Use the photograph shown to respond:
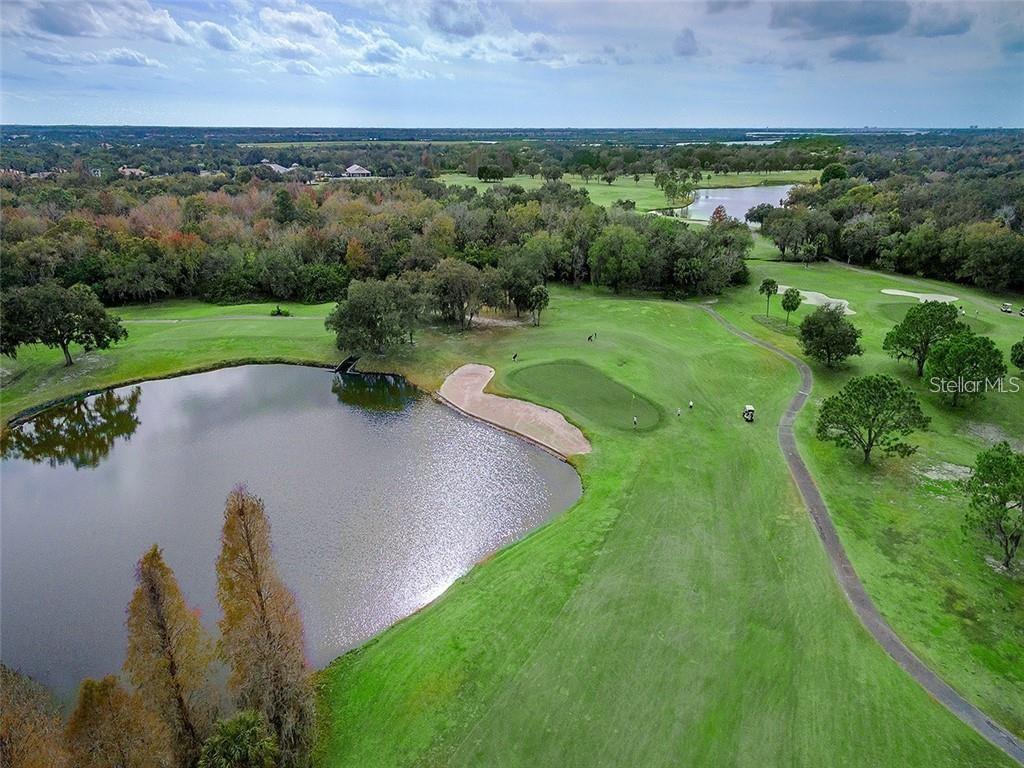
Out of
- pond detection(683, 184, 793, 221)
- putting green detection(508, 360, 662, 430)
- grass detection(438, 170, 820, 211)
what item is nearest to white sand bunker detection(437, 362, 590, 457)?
putting green detection(508, 360, 662, 430)

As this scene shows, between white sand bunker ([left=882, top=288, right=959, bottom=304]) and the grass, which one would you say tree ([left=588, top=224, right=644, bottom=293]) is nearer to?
white sand bunker ([left=882, top=288, right=959, bottom=304])

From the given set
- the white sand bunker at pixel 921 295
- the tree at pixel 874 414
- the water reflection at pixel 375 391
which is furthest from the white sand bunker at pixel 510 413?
the white sand bunker at pixel 921 295

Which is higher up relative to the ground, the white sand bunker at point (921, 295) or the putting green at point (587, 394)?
the putting green at point (587, 394)

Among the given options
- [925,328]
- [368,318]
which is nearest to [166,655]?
[368,318]

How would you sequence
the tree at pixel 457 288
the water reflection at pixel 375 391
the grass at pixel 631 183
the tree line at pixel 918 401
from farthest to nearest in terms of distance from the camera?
1. the grass at pixel 631 183
2. the tree at pixel 457 288
3. the water reflection at pixel 375 391
4. the tree line at pixel 918 401

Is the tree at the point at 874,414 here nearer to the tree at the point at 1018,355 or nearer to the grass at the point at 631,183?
the tree at the point at 1018,355

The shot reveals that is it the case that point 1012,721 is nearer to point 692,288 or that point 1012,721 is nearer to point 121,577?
point 121,577
